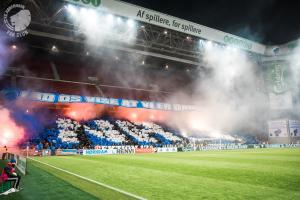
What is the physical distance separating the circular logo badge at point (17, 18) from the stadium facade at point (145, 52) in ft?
1.73

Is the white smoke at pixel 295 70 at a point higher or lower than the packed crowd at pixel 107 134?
higher

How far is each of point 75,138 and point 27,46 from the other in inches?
455

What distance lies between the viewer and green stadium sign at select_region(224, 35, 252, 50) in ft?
93.3

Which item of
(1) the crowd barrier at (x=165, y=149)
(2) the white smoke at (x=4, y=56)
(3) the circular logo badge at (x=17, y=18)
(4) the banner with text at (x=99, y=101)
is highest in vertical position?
(3) the circular logo badge at (x=17, y=18)

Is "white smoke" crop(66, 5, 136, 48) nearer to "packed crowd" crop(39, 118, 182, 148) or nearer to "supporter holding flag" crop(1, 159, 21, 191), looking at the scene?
"packed crowd" crop(39, 118, 182, 148)

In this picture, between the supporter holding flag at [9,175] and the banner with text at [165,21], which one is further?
the banner with text at [165,21]

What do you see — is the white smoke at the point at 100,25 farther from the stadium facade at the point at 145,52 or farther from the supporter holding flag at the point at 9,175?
the supporter holding flag at the point at 9,175

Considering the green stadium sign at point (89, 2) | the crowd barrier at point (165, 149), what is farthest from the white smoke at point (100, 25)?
the crowd barrier at point (165, 149)

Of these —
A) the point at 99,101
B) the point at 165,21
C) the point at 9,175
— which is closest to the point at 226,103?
the point at 165,21

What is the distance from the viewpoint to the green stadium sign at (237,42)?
93.3ft

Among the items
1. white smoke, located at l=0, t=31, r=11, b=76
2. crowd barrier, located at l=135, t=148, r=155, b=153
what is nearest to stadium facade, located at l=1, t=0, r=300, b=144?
white smoke, located at l=0, t=31, r=11, b=76

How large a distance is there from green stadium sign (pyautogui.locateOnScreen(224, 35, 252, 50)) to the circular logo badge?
20.6 m

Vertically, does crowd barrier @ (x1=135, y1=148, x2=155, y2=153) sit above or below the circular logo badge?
below

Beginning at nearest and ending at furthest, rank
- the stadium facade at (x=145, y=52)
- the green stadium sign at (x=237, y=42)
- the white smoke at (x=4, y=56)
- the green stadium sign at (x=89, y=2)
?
the green stadium sign at (x=89, y=2)
the stadium facade at (x=145, y=52)
the white smoke at (x=4, y=56)
the green stadium sign at (x=237, y=42)
